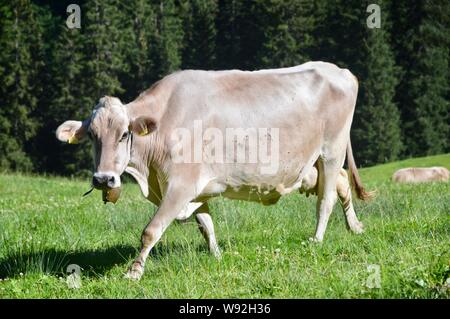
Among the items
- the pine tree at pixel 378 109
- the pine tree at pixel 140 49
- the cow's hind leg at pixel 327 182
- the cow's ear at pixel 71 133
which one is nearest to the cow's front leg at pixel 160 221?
the cow's ear at pixel 71 133

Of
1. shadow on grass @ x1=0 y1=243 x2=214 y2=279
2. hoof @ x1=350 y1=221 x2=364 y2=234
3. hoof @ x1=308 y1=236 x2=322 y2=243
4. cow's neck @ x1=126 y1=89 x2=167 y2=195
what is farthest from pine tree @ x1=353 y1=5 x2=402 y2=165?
Result: cow's neck @ x1=126 y1=89 x2=167 y2=195

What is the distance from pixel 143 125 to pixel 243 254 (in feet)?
5.46

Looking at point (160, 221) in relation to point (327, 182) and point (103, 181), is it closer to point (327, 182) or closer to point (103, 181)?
point (103, 181)

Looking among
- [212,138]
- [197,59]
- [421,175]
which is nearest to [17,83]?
[197,59]

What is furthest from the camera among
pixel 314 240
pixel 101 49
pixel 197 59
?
pixel 197 59

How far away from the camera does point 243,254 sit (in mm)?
7352

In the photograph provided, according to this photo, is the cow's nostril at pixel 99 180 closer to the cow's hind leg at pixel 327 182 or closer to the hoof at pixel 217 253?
the hoof at pixel 217 253

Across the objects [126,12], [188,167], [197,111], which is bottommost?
[126,12]

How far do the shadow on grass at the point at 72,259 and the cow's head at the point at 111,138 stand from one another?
804 millimetres

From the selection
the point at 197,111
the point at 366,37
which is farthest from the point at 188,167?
the point at 366,37

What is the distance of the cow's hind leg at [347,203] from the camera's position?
30.1 feet

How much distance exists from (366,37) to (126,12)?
19377 mm
